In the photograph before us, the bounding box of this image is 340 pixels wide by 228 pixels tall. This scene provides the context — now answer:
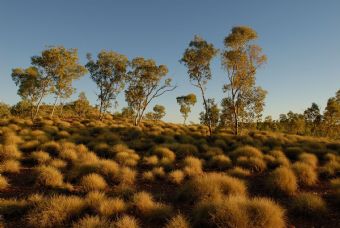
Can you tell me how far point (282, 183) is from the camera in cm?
976

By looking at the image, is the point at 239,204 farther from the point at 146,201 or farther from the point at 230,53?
the point at 230,53

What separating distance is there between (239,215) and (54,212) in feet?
16.1

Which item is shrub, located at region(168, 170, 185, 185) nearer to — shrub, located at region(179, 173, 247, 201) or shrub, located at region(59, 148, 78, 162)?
shrub, located at region(179, 173, 247, 201)

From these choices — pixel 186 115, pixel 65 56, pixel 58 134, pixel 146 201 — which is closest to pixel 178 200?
pixel 146 201

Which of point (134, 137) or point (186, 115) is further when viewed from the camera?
point (186, 115)

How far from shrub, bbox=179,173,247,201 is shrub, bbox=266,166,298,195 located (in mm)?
1457

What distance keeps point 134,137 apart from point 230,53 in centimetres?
1361

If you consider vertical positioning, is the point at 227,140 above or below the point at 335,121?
below

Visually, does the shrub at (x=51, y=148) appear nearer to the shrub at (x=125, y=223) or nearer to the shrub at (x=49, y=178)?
the shrub at (x=49, y=178)

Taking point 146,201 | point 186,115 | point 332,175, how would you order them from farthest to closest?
1. point 186,115
2. point 332,175
3. point 146,201

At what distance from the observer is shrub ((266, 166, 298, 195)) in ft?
31.3

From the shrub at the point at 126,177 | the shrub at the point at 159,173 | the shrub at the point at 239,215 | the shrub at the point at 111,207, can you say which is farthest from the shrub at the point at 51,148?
the shrub at the point at 239,215

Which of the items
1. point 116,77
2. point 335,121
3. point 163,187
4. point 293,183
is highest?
point 116,77

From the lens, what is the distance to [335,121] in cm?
4375
